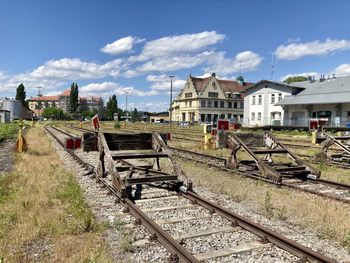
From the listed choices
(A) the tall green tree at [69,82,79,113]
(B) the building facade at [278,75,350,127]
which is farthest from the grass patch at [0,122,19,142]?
(A) the tall green tree at [69,82,79,113]

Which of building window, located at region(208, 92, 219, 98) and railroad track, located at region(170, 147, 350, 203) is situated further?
building window, located at region(208, 92, 219, 98)

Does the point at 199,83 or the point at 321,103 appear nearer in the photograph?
the point at 321,103

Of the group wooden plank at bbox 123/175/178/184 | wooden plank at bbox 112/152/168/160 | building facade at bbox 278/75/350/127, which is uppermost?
building facade at bbox 278/75/350/127

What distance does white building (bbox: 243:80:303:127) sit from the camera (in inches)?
2132

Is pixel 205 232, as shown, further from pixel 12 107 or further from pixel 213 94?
pixel 12 107

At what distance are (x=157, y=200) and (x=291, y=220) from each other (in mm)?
2746

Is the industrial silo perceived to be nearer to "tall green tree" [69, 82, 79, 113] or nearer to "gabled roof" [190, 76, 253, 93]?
"tall green tree" [69, 82, 79, 113]

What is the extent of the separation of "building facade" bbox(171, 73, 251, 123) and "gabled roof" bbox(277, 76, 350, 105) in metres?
34.4

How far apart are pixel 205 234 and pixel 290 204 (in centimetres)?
290

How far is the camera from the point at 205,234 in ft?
18.5

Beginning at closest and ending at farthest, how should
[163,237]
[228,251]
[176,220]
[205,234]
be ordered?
1. [228,251]
2. [163,237]
3. [205,234]
4. [176,220]

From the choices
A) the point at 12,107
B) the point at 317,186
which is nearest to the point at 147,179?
the point at 317,186

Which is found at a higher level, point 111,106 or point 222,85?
point 222,85

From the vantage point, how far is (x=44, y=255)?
491 cm
